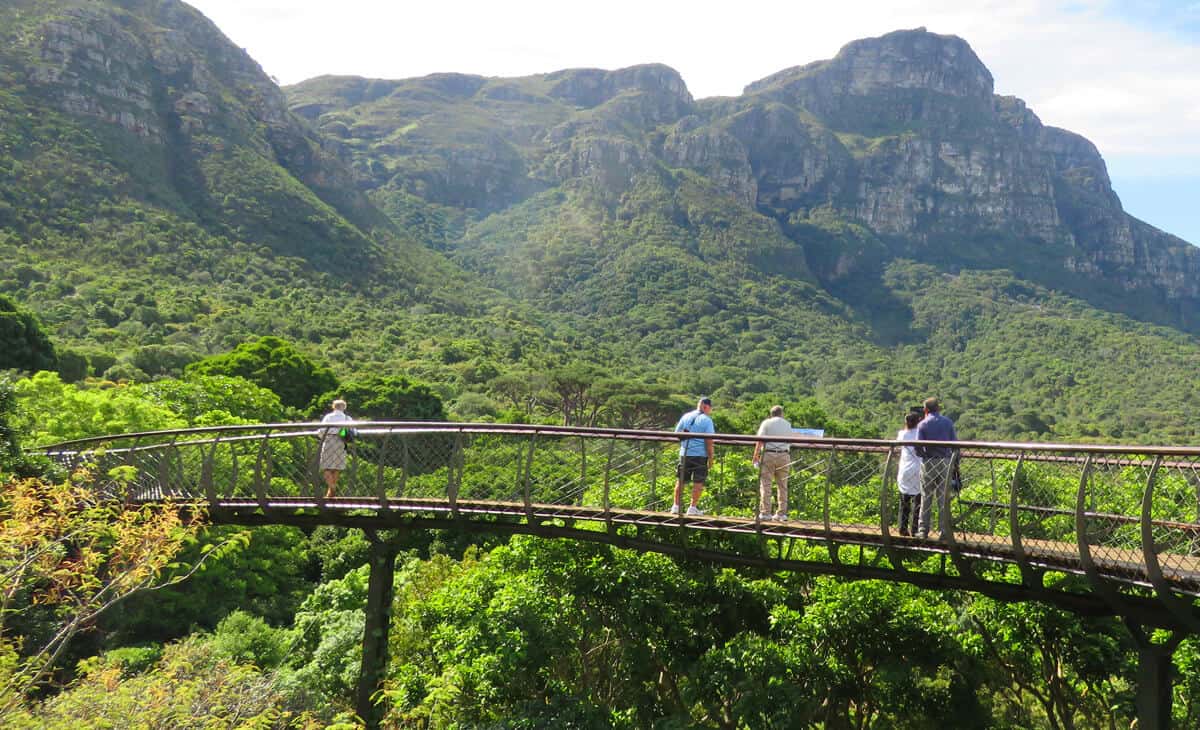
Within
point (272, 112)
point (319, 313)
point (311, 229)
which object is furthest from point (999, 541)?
point (272, 112)

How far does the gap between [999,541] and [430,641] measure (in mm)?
9688

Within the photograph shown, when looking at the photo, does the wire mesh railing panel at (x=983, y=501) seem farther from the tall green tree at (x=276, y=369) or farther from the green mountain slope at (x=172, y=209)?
the green mountain slope at (x=172, y=209)

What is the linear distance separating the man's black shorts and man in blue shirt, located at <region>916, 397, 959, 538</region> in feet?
7.27

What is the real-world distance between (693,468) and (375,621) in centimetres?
578

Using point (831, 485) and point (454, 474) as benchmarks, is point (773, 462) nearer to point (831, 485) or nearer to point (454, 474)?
point (831, 485)

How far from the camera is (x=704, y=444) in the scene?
8961mm

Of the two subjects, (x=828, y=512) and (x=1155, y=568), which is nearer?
(x=1155, y=568)

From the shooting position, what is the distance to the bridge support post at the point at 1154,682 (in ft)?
23.7

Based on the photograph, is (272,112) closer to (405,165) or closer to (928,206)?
(405,165)

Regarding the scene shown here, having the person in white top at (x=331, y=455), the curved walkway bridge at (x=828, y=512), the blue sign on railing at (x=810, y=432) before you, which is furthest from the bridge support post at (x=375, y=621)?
the blue sign on railing at (x=810, y=432)

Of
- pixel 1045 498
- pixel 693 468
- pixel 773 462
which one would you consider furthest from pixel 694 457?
pixel 1045 498

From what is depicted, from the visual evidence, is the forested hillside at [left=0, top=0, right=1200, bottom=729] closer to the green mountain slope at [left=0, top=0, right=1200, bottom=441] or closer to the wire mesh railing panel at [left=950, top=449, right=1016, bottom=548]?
the green mountain slope at [left=0, top=0, right=1200, bottom=441]

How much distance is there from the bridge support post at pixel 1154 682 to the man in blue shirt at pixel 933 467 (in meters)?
1.87

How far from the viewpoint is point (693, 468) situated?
8969 mm
